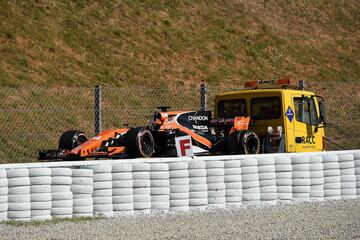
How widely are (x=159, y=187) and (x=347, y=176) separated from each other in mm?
3834

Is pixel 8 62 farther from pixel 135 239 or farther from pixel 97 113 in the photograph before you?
pixel 135 239

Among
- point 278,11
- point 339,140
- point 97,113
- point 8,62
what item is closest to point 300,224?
point 97,113

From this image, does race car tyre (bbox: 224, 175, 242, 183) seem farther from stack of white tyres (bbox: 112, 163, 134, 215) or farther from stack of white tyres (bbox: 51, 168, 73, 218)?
stack of white tyres (bbox: 51, 168, 73, 218)

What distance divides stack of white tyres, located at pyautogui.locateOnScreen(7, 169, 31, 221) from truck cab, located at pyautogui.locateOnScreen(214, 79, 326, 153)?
6.16 m

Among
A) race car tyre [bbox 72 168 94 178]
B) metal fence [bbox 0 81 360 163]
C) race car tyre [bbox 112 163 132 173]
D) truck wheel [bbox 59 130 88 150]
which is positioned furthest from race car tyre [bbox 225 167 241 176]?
metal fence [bbox 0 81 360 163]

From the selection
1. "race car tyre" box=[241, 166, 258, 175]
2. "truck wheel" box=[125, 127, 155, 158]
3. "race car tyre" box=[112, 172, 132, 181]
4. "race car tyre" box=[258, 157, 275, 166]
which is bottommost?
"race car tyre" box=[241, 166, 258, 175]

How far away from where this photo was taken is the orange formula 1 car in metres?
12.6

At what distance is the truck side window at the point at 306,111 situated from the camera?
14.6 metres

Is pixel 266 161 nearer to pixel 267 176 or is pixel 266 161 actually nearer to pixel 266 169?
pixel 266 169

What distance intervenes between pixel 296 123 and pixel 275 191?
362 cm

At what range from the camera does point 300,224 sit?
9070 millimetres

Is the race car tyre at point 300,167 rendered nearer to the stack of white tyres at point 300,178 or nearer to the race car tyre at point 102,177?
the stack of white tyres at point 300,178

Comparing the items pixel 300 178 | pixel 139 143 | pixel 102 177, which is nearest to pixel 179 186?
pixel 102 177

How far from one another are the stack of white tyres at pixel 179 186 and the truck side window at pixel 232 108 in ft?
15.7
